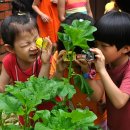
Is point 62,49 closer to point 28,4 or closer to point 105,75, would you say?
point 105,75

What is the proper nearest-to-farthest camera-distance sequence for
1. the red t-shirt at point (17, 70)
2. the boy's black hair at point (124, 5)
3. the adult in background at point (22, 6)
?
the red t-shirt at point (17, 70)
the boy's black hair at point (124, 5)
the adult in background at point (22, 6)

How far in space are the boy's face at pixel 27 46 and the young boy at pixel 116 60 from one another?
37 centimetres

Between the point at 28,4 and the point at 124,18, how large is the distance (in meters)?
2.52

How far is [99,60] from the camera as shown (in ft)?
5.42

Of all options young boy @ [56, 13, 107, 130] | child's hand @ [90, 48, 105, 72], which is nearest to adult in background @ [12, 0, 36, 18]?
young boy @ [56, 13, 107, 130]

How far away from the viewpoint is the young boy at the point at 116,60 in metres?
1.68

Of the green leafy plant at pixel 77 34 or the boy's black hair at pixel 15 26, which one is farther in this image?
the boy's black hair at pixel 15 26

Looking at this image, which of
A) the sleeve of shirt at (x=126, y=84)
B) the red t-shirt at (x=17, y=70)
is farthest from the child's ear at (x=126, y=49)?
the red t-shirt at (x=17, y=70)

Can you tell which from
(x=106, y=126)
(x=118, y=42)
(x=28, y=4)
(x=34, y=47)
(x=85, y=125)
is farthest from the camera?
Answer: (x=28, y=4)

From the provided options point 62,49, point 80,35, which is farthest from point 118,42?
point 80,35

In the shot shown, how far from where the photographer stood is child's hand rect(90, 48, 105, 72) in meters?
1.63

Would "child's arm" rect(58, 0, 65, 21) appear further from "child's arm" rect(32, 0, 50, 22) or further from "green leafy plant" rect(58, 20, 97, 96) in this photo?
"green leafy plant" rect(58, 20, 97, 96)

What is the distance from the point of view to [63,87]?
1.41 meters

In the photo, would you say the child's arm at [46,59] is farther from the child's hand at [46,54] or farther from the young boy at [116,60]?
the young boy at [116,60]
